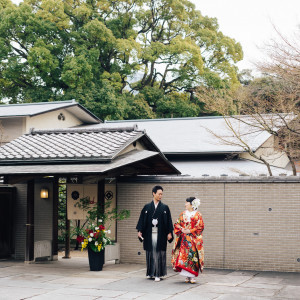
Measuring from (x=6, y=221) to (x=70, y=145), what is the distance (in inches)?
128

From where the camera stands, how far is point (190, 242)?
10.0 metres

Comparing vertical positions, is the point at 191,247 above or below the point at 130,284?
above

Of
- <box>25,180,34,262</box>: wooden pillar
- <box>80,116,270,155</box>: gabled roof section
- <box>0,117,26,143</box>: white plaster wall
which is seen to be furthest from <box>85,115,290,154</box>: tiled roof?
<box>25,180,34,262</box>: wooden pillar

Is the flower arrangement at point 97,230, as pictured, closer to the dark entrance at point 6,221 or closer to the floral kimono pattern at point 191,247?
the floral kimono pattern at point 191,247

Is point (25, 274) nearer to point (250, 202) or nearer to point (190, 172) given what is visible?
point (250, 202)

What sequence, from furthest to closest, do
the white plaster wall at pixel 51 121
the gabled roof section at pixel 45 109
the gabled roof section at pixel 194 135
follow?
1. the white plaster wall at pixel 51 121
2. the gabled roof section at pixel 45 109
3. the gabled roof section at pixel 194 135

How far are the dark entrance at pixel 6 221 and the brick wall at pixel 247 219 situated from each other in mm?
3871

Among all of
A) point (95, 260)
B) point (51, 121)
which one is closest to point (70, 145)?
point (95, 260)

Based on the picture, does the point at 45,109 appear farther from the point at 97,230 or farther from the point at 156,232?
the point at 156,232

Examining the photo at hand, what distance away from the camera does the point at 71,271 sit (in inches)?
468

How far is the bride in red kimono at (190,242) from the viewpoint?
9992mm

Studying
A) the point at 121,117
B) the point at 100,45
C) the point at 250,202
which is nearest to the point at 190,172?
the point at 250,202

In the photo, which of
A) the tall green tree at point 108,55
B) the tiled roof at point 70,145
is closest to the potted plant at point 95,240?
the tiled roof at point 70,145

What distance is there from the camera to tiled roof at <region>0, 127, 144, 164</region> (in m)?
12.1
